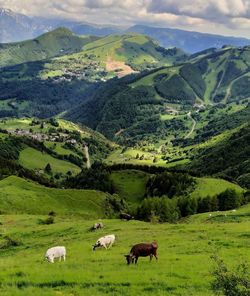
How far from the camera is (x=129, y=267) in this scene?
33.2 m

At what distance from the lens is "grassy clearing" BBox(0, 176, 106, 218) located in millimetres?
120188

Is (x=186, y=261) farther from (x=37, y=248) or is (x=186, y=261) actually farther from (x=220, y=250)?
(x=37, y=248)

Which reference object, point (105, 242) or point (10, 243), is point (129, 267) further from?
point (10, 243)

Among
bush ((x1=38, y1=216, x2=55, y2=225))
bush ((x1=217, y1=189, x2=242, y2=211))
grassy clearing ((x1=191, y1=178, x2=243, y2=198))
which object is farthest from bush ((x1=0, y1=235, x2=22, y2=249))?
grassy clearing ((x1=191, y1=178, x2=243, y2=198))

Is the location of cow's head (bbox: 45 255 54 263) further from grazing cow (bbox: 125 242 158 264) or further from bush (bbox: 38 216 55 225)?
bush (bbox: 38 216 55 225)

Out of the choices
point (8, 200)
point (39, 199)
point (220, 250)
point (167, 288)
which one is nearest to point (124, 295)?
point (167, 288)

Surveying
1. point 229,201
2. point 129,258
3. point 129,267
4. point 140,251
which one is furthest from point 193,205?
point 129,267

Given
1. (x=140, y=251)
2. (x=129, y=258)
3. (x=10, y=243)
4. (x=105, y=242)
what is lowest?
(x=10, y=243)

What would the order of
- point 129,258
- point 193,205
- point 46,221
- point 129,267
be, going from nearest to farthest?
point 129,267, point 129,258, point 46,221, point 193,205

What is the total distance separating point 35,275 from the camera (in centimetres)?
3027

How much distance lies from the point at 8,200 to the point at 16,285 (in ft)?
316

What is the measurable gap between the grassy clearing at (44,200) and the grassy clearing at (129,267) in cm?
6052

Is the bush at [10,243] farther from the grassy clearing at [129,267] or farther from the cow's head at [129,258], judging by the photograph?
the cow's head at [129,258]

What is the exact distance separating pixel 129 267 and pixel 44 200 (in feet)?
338
